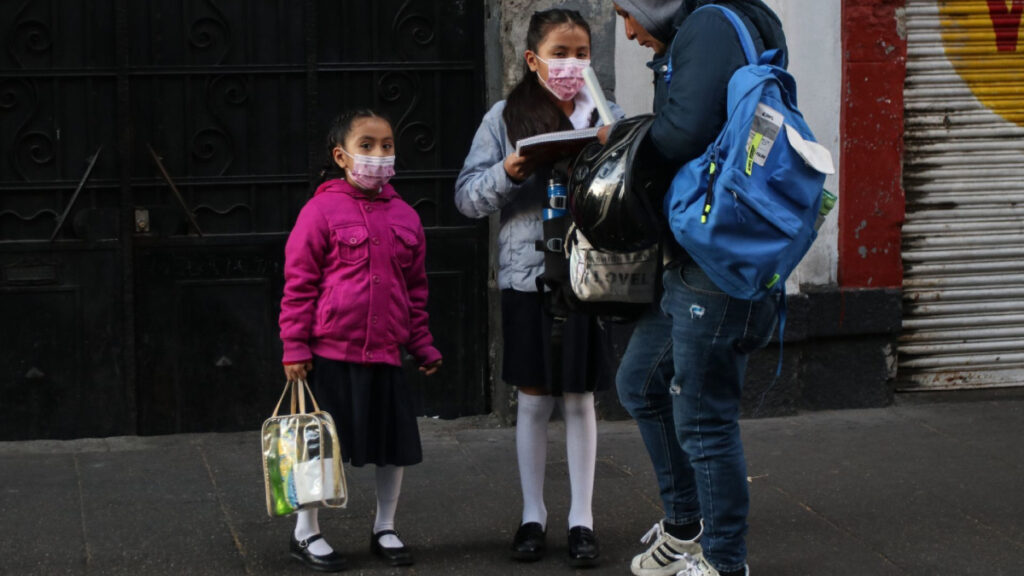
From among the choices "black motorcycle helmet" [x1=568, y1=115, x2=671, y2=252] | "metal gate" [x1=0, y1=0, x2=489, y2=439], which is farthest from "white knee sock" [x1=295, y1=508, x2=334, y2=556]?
"metal gate" [x1=0, y1=0, x2=489, y2=439]

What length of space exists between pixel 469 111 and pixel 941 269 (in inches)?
102

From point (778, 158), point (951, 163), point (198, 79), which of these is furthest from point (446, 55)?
point (778, 158)

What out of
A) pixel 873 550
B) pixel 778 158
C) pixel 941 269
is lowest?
pixel 873 550

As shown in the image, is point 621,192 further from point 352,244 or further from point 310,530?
point 310,530

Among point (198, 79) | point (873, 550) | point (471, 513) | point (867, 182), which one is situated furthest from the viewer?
point (867, 182)

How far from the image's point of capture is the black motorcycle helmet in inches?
156

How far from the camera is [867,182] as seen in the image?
6914mm

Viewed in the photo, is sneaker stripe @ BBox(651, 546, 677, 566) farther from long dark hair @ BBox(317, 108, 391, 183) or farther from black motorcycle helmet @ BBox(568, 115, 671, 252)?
long dark hair @ BBox(317, 108, 391, 183)

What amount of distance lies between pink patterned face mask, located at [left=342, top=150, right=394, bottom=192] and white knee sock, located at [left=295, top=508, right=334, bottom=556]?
3.68 feet

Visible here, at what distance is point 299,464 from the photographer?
4.41m

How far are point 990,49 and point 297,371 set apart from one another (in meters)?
4.37

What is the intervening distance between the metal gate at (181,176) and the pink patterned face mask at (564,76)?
80.9 inches

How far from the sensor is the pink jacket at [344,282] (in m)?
4.54

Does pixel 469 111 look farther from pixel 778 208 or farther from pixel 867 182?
pixel 778 208
